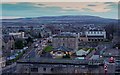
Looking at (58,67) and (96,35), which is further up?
(96,35)

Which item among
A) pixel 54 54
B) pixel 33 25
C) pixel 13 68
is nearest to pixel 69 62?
pixel 13 68

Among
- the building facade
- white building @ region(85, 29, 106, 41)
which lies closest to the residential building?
white building @ region(85, 29, 106, 41)

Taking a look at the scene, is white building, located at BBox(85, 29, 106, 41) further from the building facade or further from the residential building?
the building facade

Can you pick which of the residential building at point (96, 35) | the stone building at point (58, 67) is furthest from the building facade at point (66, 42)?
the stone building at point (58, 67)

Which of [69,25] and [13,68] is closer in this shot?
[13,68]

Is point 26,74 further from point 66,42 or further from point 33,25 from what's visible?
point 33,25

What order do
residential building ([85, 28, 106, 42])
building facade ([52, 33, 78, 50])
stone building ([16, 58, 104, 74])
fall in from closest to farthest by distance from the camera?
stone building ([16, 58, 104, 74]) < building facade ([52, 33, 78, 50]) < residential building ([85, 28, 106, 42])

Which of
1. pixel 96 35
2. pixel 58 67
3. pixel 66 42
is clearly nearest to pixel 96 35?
pixel 96 35

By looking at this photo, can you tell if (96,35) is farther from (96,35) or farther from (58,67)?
(58,67)

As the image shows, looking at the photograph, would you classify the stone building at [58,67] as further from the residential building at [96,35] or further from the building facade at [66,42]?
the residential building at [96,35]

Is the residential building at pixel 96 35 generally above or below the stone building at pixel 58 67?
above

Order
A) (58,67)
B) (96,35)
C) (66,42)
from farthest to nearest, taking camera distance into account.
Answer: (96,35), (66,42), (58,67)
